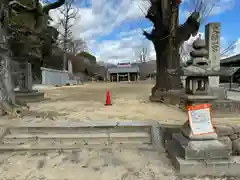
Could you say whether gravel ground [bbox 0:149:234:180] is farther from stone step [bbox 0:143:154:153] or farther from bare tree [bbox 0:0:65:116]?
bare tree [bbox 0:0:65:116]

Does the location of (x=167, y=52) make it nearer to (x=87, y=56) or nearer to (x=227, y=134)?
(x=227, y=134)

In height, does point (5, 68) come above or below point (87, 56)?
below

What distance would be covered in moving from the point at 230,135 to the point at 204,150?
Answer: 1.66 m

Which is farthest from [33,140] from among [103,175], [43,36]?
[43,36]

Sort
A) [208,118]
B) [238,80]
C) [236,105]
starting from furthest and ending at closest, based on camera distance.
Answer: [238,80] → [236,105] → [208,118]

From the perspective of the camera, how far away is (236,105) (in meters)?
6.92

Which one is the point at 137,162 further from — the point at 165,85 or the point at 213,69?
the point at 165,85

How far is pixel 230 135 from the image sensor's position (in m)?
4.76

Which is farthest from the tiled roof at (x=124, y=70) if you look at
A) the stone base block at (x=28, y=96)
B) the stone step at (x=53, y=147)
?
the stone step at (x=53, y=147)

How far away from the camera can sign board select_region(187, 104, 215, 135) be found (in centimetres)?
363

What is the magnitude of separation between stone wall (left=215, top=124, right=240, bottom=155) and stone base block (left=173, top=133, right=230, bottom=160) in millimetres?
1221

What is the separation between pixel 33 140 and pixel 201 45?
392 centimetres

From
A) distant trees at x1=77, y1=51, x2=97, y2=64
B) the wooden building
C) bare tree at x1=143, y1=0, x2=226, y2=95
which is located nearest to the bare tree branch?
Result: bare tree at x1=143, y1=0, x2=226, y2=95

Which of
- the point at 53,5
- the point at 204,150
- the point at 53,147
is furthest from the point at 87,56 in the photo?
the point at 204,150
